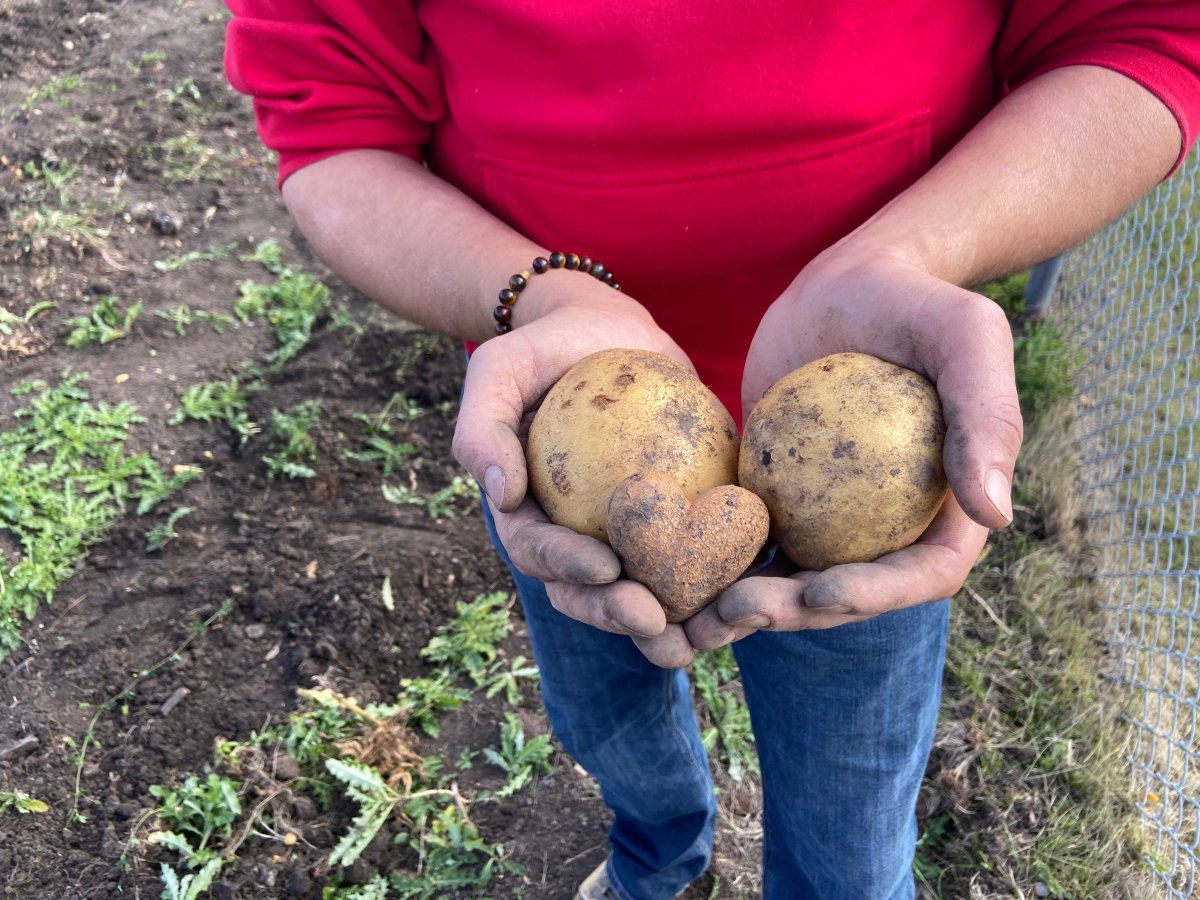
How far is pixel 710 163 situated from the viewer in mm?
1747

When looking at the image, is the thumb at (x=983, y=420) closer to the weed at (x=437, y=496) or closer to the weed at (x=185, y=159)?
the weed at (x=437, y=496)

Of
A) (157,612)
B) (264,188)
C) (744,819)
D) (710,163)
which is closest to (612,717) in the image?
(744,819)

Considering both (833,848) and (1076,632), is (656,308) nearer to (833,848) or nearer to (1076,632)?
(833,848)

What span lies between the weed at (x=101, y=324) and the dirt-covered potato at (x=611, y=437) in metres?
3.36

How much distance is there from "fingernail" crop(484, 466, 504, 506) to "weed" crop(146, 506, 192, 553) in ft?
8.07

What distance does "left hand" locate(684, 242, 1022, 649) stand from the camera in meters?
1.39

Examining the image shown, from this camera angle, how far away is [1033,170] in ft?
5.69

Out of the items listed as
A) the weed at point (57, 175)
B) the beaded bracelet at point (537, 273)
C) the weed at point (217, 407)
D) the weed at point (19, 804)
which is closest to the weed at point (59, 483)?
the weed at point (217, 407)

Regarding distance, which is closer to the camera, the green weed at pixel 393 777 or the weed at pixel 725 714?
the green weed at pixel 393 777

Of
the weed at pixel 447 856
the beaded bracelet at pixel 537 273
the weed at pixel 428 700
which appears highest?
the beaded bracelet at pixel 537 273

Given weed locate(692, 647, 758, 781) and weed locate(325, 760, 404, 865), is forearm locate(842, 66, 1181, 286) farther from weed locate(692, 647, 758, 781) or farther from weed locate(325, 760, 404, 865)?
weed locate(325, 760, 404, 865)

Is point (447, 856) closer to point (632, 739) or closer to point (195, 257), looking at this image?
point (632, 739)

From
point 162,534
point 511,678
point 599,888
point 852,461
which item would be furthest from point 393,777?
point 852,461

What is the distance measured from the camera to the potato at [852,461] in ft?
5.22
